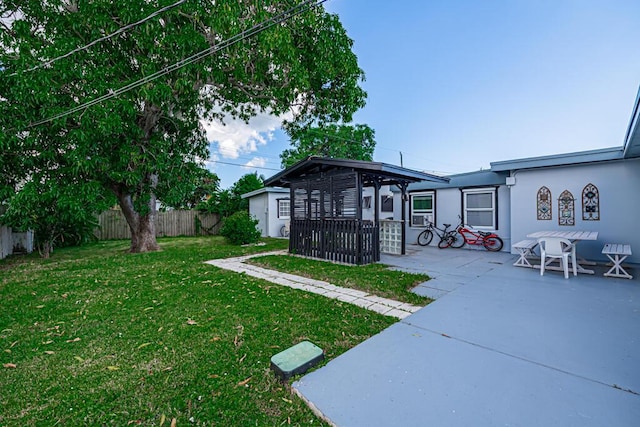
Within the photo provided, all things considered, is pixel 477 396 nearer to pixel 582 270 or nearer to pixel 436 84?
pixel 582 270

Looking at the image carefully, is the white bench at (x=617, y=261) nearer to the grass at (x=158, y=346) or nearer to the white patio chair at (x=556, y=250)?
the white patio chair at (x=556, y=250)

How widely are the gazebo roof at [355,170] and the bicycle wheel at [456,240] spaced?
238 cm

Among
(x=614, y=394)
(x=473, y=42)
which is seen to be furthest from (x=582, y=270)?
(x=473, y=42)

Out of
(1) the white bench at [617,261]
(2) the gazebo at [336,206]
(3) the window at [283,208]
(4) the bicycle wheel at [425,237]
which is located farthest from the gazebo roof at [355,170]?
(3) the window at [283,208]

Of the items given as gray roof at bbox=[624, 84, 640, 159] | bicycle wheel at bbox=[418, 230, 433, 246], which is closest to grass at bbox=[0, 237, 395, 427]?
gray roof at bbox=[624, 84, 640, 159]

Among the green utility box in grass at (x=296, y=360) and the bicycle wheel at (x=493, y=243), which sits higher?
the bicycle wheel at (x=493, y=243)

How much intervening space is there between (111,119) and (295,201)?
4.67 metres

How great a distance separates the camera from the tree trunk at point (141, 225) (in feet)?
27.4

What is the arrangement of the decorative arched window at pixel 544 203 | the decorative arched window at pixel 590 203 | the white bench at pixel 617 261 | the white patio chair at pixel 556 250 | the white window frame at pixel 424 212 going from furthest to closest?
the white window frame at pixel 424 212
the decorative arched window at pixel 544 203
the decorative arched window at pixel 590 203
the white patio chair at pixel 556 250
the white bench at pixel 617 261

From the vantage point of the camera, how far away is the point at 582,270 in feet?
16.5

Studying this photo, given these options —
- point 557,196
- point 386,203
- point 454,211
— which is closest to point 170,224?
point 386,203

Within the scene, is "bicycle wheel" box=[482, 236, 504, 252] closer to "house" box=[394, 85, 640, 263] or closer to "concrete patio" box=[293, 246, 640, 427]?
"house" box=[394, 85, 640, 263]

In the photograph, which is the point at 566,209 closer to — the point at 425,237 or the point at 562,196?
the point at 562,196

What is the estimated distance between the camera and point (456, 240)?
28.9 feet
